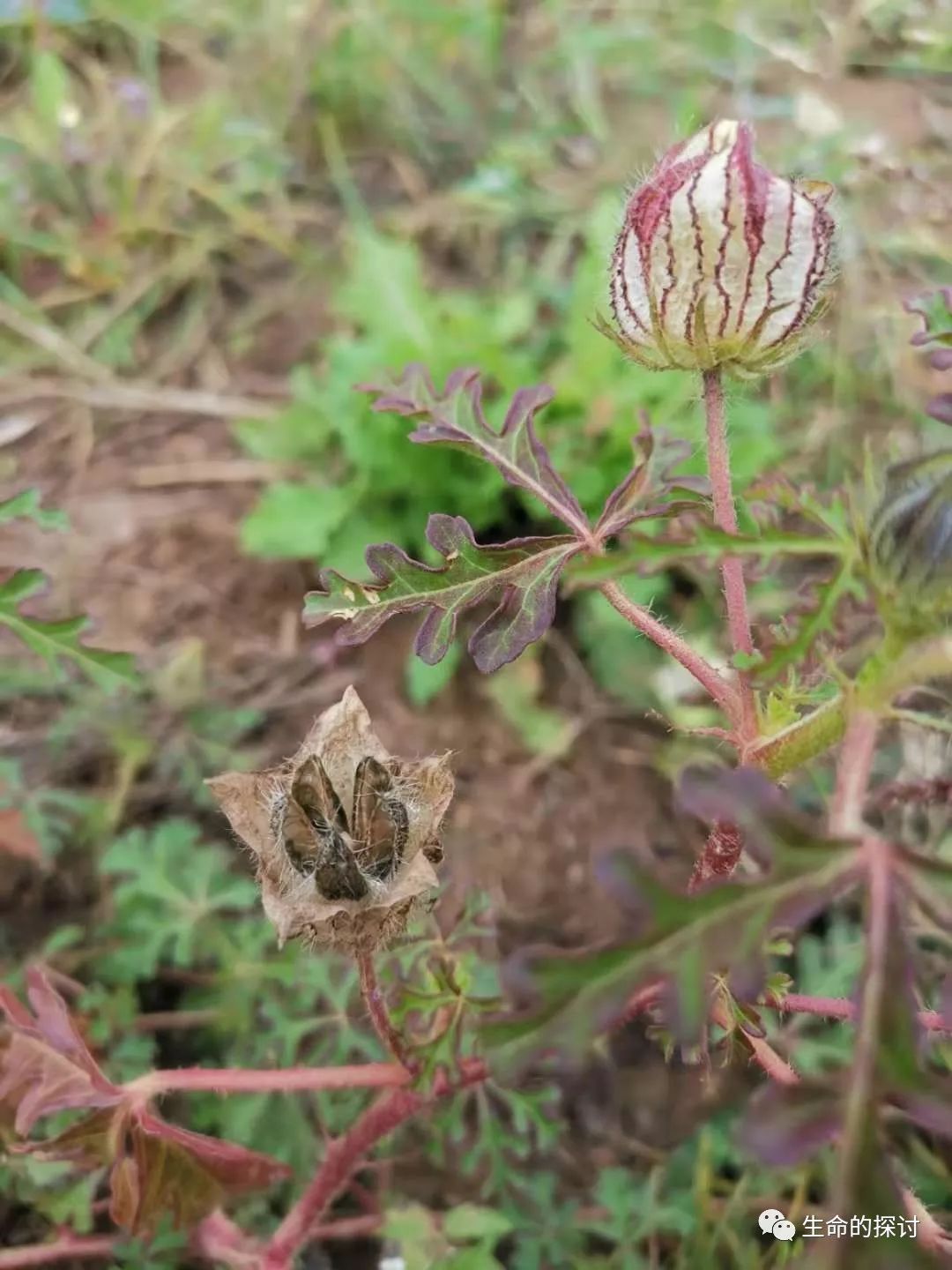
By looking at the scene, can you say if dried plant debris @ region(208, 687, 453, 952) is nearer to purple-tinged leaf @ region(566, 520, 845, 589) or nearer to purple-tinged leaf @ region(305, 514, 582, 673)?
purple-tinged leaf @ region(305, 514, 582, 673)

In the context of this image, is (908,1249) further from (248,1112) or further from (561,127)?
(561,127)

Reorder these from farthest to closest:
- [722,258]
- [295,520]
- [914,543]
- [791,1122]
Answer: [295,520]
[722,258]
[914,543]
[791,1122]

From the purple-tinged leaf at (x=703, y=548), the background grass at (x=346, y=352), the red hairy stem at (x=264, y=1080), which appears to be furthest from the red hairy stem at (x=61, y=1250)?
the purple-tinged leaf at (x=703, y=548)

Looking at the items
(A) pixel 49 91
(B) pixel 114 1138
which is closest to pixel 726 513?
(B) pixel 114 1138

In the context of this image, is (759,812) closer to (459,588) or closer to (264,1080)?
(459,588)

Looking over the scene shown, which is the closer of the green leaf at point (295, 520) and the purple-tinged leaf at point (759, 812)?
the purple-tinged leaf at point (759, 812)

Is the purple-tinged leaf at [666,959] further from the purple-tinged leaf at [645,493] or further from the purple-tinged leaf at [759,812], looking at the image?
the purple-tinged leaf at [645,493]
